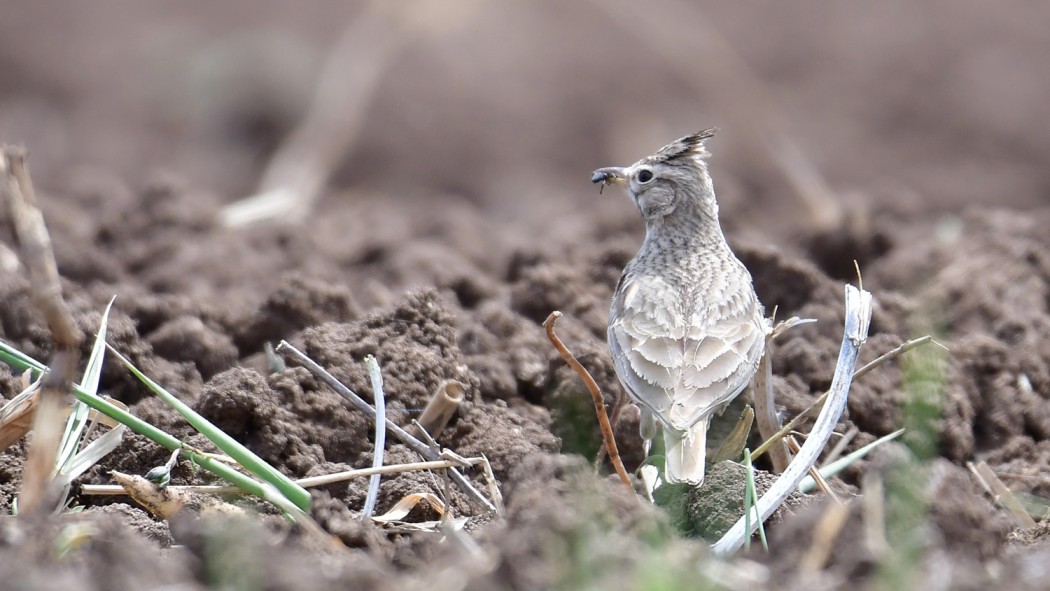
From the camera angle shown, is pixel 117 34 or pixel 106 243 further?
pixel 117 34

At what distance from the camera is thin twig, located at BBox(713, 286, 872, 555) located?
122 inches

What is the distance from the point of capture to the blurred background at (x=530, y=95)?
9.51 meters

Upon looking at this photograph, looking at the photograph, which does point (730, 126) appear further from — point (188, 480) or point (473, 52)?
point (188, 480)

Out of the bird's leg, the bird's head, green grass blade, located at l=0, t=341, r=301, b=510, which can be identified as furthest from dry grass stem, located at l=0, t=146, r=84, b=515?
the bird's head

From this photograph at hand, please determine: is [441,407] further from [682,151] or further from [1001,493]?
[682,151]

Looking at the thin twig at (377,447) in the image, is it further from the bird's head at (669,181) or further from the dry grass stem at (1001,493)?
the bird's head at (669,181)

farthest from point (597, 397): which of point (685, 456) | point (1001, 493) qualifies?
point (1001, 493)

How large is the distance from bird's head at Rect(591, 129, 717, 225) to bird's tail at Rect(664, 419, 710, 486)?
1600mm

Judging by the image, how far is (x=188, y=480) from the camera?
11.4 ft

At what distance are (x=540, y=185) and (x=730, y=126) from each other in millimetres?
1632

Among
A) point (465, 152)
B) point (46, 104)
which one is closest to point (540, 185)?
point (465, 152)

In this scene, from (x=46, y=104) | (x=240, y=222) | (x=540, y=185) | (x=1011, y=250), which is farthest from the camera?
(x=46, y=104)

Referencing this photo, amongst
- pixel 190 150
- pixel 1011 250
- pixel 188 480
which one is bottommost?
pixel 190 150

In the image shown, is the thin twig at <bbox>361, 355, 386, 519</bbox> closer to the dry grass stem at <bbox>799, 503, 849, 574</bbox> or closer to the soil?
the soil
